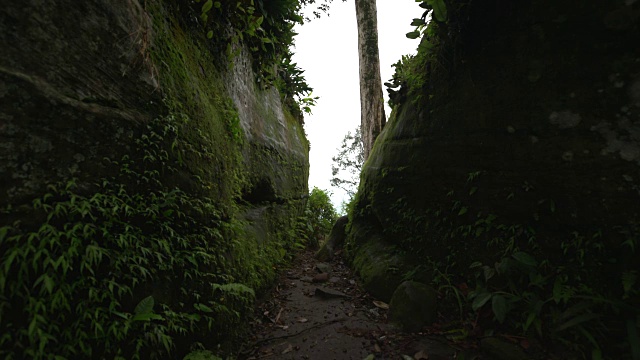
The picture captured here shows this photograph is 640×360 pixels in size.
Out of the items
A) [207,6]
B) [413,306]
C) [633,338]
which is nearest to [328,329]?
[413,306]

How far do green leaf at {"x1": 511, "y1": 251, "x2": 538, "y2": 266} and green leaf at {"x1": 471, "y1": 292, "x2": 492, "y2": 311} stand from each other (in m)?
0.48

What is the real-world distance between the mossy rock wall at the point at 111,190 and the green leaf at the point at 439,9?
3.29 meters

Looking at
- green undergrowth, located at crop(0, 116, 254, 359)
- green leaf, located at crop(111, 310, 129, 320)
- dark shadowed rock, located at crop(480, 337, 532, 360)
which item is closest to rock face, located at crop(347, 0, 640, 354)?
dark shadowed rock, located at crop(480, 337, 532, 360)

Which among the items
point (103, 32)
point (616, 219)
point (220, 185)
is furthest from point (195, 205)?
point (616, 219)

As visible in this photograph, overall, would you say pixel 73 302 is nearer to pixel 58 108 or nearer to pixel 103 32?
pixel 58 108

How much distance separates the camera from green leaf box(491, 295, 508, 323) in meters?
2.67

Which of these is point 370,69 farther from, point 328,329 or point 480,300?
point 328,329

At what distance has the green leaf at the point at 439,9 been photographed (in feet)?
11.4

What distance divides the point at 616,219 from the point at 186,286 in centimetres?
413

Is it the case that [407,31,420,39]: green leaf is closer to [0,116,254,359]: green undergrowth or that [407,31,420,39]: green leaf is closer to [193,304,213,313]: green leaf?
[0,116,254,359]: green undergrowth

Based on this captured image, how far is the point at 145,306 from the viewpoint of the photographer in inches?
87.9

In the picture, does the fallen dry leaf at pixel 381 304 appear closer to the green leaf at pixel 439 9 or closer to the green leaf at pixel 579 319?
the green leaf at pixel 579 319

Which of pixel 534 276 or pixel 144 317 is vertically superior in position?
pixel 534 276

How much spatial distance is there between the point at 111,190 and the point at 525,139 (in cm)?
427
